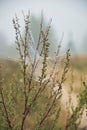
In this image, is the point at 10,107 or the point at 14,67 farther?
the point at 14,67

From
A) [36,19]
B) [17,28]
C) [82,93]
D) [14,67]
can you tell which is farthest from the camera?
[36,19]

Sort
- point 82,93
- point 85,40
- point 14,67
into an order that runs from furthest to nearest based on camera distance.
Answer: point 85,40 → point 14,67 → point 82,93

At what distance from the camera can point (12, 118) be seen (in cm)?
573

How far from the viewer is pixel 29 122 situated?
1001 centimetres

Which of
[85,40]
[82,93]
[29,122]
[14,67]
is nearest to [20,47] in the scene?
[82,93]

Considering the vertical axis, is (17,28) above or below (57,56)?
above

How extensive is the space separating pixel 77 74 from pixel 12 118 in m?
14.9

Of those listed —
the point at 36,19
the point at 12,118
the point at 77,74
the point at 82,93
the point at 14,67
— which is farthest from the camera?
the point at 36,19

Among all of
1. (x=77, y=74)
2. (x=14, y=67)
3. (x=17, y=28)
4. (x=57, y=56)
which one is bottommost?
(x=77, y=74)

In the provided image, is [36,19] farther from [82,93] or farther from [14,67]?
[82,93]

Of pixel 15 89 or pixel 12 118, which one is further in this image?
pixel 15 89

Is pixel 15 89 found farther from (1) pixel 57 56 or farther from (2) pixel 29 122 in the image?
(2) pixel 29 122

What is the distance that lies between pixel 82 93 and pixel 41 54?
1.64m

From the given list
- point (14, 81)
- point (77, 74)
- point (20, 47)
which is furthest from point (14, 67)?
point (20, 47)
